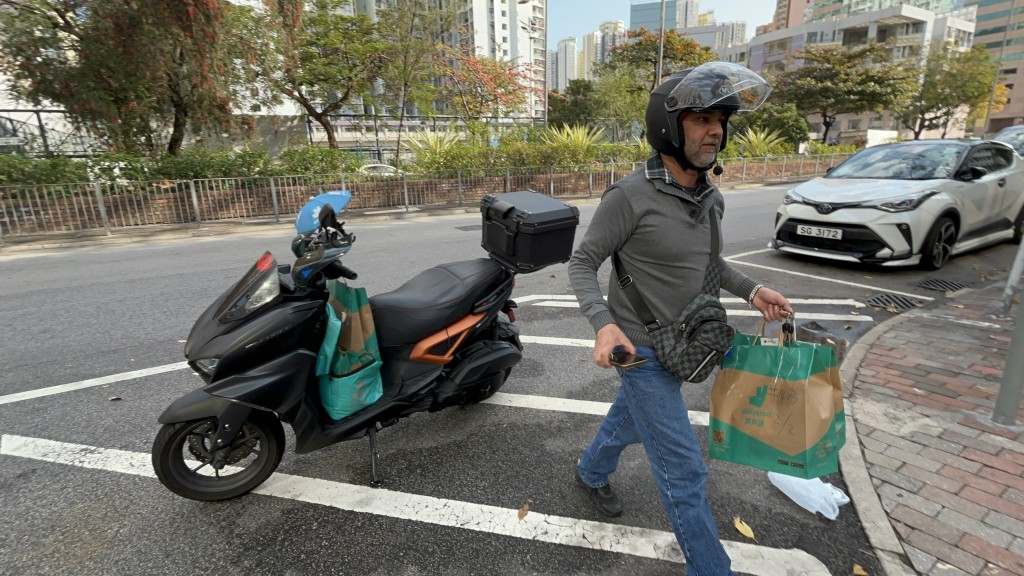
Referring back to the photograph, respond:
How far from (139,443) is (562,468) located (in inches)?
97.6

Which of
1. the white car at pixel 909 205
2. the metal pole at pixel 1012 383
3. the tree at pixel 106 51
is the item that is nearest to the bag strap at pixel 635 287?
the metal pole at pixel 1012 383

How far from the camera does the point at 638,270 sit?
6.30ft

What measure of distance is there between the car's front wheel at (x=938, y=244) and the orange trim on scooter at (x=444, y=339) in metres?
6.21

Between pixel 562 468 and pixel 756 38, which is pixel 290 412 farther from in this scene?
pixel 756 38

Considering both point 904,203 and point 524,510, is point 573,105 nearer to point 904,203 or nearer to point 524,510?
point 904,203

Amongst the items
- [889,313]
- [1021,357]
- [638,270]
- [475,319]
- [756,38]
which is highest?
[756,38]

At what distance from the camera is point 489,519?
238 cm

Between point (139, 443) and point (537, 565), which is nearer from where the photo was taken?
point (537, 565)

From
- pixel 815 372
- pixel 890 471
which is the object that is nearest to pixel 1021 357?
pixel 890 471

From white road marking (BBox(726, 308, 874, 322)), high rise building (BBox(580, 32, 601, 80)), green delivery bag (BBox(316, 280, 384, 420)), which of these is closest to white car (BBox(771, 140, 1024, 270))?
white road marking (BBox(726, 308, 874, 322))

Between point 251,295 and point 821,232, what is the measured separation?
6596 millimetres

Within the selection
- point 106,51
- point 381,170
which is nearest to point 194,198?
point 106,51

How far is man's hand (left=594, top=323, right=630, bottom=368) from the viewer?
67.3 inches

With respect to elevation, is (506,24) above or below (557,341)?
above
